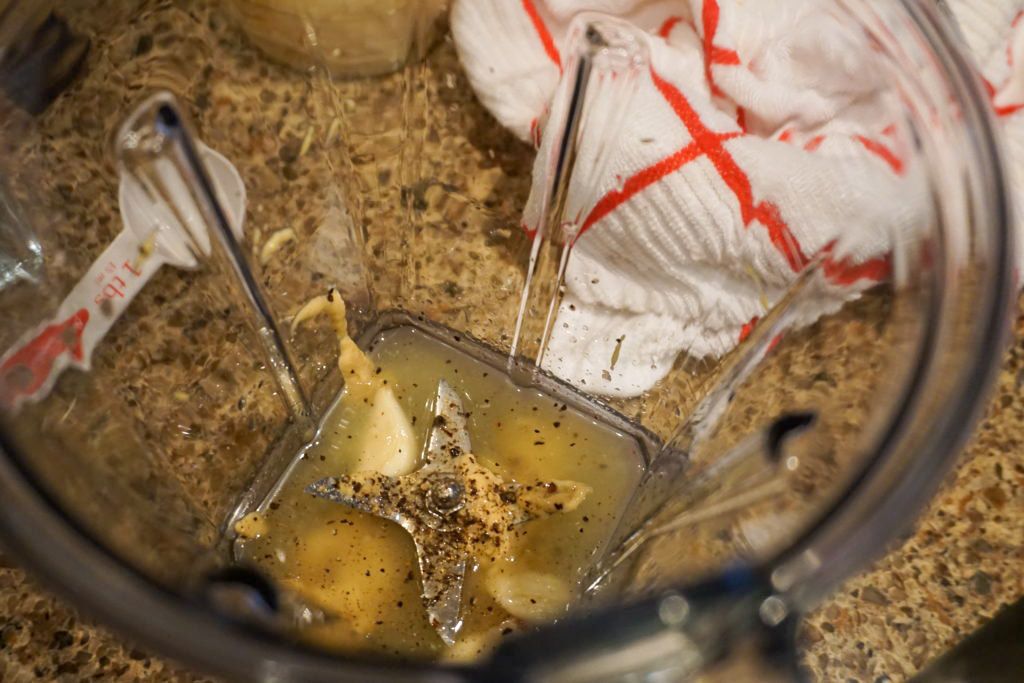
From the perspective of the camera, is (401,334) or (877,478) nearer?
(877,478)

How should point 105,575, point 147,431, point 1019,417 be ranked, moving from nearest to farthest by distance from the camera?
point 105,575
point 147,431
point 1019,417

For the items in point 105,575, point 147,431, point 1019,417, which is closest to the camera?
point 105,575

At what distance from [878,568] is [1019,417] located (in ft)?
0.38

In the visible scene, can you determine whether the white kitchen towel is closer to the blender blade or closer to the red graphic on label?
the blender blade

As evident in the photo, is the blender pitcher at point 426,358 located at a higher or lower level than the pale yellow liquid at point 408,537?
higher

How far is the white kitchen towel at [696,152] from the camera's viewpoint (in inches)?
15.4

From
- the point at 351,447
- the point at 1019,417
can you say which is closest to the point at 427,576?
the point at 351,447

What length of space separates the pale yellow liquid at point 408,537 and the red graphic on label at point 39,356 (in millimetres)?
109

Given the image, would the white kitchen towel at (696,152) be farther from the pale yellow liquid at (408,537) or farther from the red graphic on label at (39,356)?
the red graphic on label at (39,356)

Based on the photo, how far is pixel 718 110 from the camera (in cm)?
46

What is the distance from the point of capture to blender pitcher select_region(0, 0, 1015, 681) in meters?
0.23

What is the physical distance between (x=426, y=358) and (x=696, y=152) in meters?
0.17

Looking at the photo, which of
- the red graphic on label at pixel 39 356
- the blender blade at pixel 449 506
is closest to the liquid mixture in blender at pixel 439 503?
the blender blade at pixel 449 506

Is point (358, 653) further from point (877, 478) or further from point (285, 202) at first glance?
point (285, 202)
